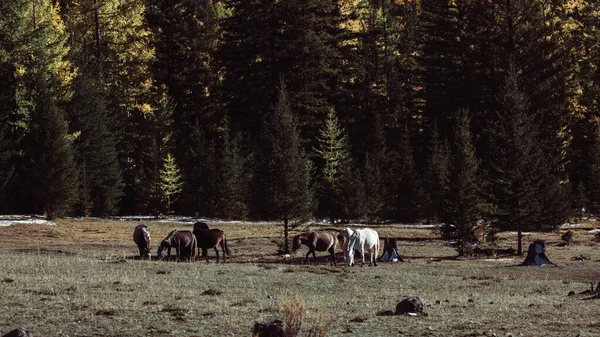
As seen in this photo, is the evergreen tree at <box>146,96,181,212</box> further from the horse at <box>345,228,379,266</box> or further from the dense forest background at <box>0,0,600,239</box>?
the horse at <box>345,228,379,266</box>

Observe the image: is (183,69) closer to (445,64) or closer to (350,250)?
(445,64)

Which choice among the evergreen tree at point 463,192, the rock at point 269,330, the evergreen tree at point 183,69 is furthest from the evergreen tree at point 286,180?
the evergreen tree at point 183,69

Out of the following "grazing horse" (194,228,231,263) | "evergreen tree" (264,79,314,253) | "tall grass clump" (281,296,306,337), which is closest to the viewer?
"tall grass clump" (281,296,306,337)

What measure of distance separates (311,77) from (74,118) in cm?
2883

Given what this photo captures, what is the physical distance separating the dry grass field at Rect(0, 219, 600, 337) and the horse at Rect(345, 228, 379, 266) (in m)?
1.32

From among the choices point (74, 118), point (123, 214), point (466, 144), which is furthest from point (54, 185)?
point (466, 144)

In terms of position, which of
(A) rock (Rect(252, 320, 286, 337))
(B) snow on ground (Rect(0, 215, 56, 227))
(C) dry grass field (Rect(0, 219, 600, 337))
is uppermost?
(B) snow on ground (Rect(0, 215, 56, 227))

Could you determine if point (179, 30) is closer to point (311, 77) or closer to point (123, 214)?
point (311, 77)

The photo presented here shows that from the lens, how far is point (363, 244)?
37.0 m

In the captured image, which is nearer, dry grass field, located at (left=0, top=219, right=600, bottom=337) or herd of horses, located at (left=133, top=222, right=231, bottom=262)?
dry grass field, located at (left=0, top=219, right=600, bottom=337)

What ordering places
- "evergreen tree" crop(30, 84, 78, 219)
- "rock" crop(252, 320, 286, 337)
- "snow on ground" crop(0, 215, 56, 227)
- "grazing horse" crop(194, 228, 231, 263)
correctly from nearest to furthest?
"rock" crop(252, 320, 286, 337)
"grazing horse" crop(194, 228, 231, 263)
"snow on ground" crop(0, 215, 56, 227)
"evergreen tree" crop(30, 84, 78, 219)

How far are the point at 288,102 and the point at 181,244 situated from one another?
954 inches

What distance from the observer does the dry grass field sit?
16672 mm

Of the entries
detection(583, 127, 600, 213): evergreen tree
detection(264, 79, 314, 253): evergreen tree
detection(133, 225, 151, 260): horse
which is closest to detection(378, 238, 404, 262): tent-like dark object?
detection(264, 79, 314, 253): evergreen tree
